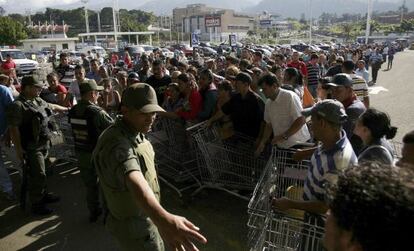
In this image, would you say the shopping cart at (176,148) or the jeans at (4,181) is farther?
the jeans at (4,181)

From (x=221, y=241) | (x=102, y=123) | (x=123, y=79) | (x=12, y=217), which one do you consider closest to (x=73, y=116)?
(x=102, y=123)

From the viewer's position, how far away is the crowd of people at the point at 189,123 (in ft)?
4.25

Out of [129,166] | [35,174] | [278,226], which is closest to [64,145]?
[35,174]

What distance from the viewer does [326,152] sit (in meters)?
2.79

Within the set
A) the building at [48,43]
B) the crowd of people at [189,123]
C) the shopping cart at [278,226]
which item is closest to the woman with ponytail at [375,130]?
the crowd of people at [189,123]

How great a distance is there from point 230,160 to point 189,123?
0.97 meters

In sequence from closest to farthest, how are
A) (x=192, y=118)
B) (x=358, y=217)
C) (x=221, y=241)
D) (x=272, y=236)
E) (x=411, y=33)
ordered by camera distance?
(x=358, y=217) → (x=272, y=236) → (x=221, y=241) → (x=192, y=118) → (x=411, y=33)

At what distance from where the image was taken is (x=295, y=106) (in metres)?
4.79

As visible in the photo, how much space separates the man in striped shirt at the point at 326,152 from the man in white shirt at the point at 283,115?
1.83m

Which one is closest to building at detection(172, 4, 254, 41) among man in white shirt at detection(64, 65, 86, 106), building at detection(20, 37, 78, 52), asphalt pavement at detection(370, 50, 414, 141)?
building at detection(20, 37, 78, 52)

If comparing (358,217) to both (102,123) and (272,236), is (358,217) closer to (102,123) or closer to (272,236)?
(272,236)

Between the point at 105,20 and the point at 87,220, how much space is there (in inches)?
5765

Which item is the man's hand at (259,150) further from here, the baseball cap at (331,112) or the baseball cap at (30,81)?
the baseball cap at (30,81)

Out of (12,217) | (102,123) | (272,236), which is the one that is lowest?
(12,217)
